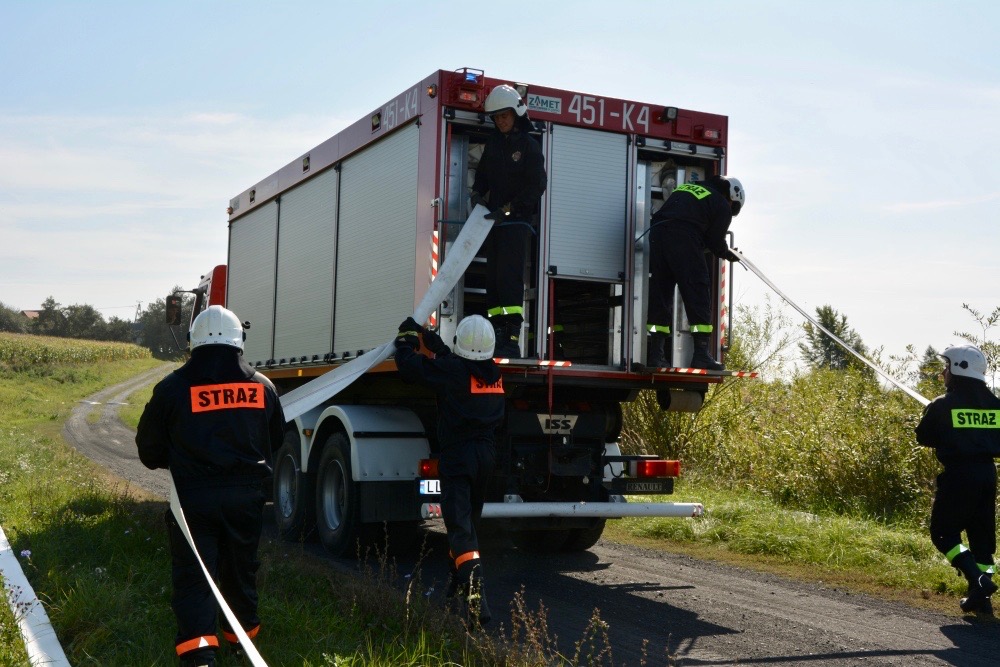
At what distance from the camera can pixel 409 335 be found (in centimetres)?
702

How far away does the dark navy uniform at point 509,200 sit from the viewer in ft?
24.8

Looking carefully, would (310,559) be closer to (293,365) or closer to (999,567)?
(293,365)

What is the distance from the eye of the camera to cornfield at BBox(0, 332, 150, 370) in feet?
173

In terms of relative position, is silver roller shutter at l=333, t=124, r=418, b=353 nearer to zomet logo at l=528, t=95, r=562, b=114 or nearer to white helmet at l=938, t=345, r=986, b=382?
zomet logo at l=528, t=95, r=562, b=114

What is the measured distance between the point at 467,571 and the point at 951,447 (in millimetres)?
3587

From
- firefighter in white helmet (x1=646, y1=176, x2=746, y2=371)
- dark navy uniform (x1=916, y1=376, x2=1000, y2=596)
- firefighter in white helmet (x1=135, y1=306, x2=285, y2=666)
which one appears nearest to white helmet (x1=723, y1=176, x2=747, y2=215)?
firefighter in white helmet (x1=646, y1=176, x2=746, y2=371)

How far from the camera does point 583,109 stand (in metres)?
8.21

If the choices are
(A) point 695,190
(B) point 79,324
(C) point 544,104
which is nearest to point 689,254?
(A) point 695,190

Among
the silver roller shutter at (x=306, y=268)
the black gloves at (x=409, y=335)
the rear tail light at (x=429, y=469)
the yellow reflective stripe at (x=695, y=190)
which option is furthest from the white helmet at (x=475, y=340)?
the silver roller shutter at (x=306, y=268)

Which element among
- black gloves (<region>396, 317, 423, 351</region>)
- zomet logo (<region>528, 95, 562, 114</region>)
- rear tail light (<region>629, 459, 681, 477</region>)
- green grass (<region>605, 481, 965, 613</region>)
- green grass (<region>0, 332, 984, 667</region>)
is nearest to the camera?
green grass (<region>0, 332, 984, 667</region>)

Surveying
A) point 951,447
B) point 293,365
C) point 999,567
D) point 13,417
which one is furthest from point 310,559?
point 13,417

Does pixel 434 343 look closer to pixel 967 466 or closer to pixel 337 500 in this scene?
pixel 337 500

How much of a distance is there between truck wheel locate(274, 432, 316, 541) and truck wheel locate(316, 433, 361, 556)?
20 centimetres

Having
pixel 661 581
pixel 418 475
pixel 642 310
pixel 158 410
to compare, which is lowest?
pixel 661 581
